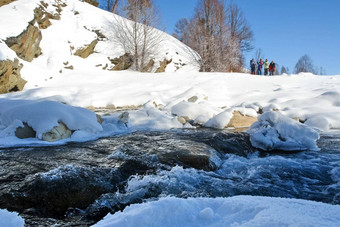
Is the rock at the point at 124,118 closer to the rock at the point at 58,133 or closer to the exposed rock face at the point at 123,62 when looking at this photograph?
the rock at the point at 58,133

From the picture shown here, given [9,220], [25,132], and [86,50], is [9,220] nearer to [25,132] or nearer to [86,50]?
[25,132]

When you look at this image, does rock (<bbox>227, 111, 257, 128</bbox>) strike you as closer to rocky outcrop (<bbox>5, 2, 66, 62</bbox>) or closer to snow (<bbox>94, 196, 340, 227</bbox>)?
snow (<bbox>94, 196, 340, 227</bbox>)

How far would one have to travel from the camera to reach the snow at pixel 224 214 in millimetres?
1276

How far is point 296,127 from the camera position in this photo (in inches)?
203

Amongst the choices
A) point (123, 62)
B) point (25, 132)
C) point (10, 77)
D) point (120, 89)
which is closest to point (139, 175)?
point (25, 132)

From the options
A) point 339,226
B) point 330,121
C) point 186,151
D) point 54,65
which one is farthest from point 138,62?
point 339,226

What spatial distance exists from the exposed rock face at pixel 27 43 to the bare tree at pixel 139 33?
20.6 ft

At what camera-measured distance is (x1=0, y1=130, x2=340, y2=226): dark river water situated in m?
2.35

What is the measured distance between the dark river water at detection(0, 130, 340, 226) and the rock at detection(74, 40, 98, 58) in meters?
14.0

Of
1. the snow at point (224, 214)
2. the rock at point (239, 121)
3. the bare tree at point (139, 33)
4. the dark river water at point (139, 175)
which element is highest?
the bare tree at point (139, 33)

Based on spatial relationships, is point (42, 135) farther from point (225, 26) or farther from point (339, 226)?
point (225, 26)

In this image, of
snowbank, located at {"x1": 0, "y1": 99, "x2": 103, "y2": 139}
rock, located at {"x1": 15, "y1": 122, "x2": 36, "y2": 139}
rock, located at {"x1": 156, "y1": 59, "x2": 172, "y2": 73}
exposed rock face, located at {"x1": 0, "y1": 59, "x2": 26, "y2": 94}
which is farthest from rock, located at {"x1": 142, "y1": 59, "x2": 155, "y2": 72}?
rock, located at {"x1": 15, "y1": 122, "x2": 36, "y2": 139}

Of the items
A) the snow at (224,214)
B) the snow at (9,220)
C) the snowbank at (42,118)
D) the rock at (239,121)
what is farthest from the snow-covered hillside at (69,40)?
the snow at (224,214)

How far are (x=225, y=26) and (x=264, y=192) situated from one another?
2058cm
